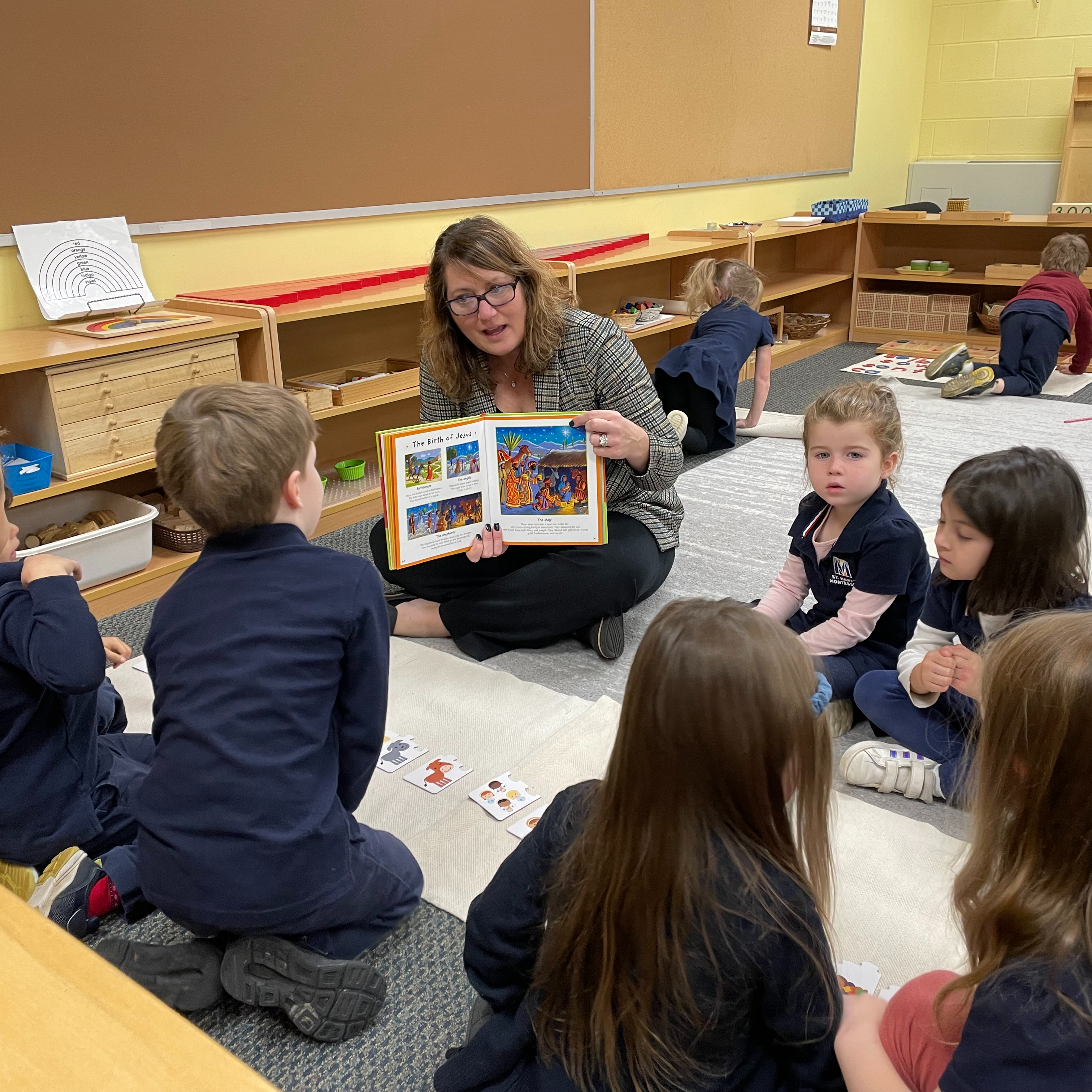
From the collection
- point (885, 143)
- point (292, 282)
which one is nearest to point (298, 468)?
point (292, 282)

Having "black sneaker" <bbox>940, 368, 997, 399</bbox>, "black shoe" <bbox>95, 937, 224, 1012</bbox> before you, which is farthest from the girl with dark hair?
"black sneaker" <bbox>940, 368, 997, 399</bbox>

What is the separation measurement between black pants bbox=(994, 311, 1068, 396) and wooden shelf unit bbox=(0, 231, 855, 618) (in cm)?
124

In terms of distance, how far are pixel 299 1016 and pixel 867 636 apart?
138 centimetres

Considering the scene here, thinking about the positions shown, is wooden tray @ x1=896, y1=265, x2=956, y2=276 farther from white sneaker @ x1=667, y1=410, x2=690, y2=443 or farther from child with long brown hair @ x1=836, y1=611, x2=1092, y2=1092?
child with long brown hair @ x1=836, y1=611, x2=1092, y2=1092

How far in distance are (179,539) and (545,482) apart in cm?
125

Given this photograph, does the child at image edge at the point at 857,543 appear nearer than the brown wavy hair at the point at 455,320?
Yes

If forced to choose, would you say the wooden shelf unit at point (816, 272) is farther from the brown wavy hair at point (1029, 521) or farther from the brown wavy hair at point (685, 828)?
the brown wavy hair at point (685, 828)

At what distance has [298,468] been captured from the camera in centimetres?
137

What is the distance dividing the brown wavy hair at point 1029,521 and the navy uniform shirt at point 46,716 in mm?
1439

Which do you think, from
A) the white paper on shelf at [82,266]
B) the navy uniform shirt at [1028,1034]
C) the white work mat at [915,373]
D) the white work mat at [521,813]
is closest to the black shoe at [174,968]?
the white work mat at [521,813]

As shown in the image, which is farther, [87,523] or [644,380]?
[87,523]

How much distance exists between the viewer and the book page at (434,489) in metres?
2.24

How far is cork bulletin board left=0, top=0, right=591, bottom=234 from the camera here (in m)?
2.64

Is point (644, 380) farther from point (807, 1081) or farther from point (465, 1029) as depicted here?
point (807, 1081)
